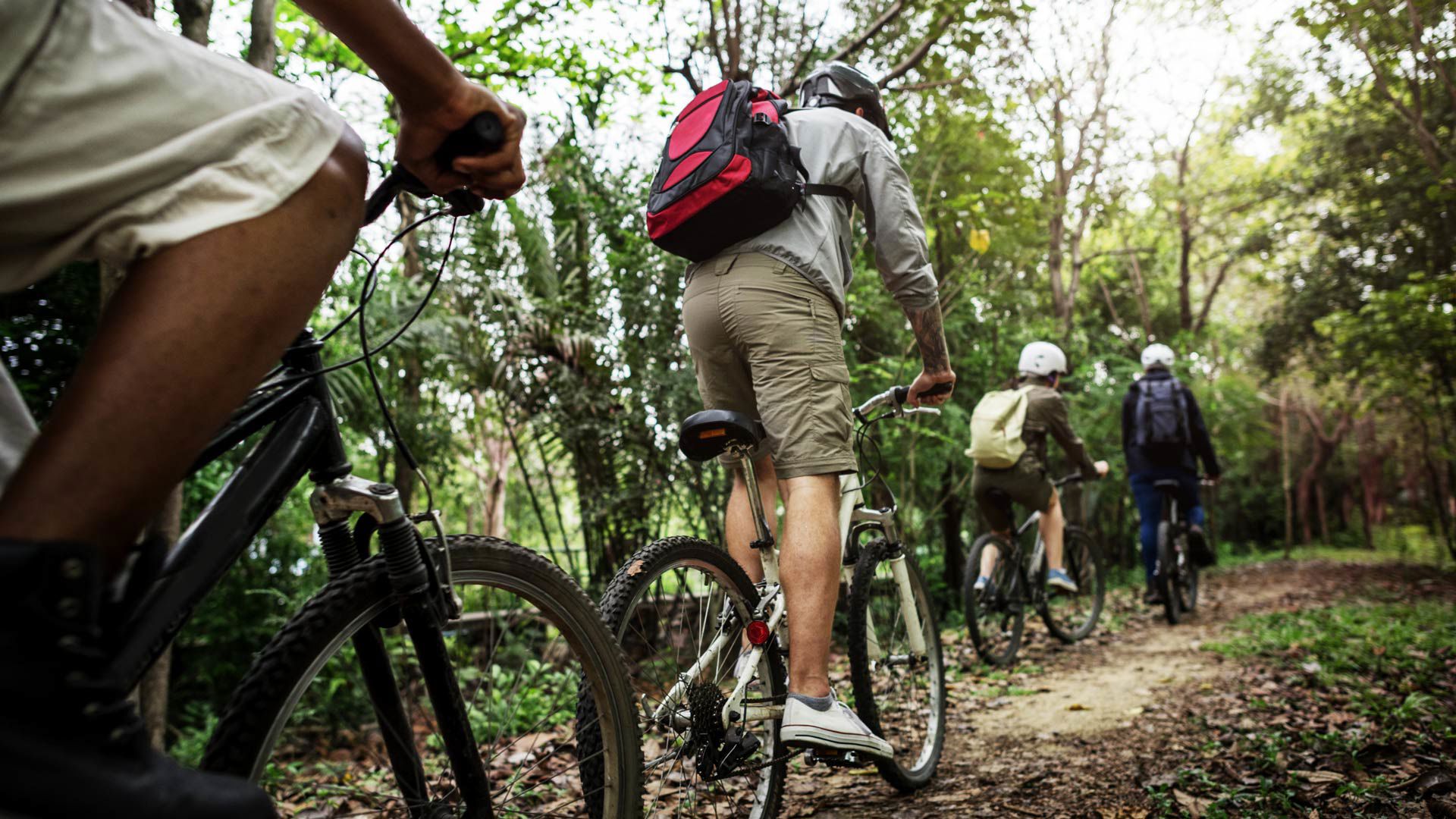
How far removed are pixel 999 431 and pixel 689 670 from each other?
4217mm

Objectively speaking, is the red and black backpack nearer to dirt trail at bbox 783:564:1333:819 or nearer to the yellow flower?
dirt trail at bbox 783:564:1333:819

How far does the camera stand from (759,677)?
251cm

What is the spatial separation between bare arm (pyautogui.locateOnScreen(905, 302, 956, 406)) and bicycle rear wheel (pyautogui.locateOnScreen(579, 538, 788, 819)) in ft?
3.34

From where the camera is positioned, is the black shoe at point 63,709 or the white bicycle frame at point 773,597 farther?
the white bicycle frame at point 773,597

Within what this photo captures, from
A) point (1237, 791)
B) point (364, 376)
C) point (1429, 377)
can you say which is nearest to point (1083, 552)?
point (1237, 791)

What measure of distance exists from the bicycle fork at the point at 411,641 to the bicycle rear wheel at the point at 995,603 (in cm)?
469

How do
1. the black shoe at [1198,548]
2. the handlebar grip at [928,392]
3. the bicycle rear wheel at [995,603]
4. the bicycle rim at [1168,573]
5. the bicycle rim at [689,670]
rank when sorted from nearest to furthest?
the bicycle rim at [689,670] → the handlebar grip at [928,392] → the bicycle rear wheel at [995,603] → the bicycle rim at [1168,573] → the black shoe at [1198,548]

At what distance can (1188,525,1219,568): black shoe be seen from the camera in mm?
8125

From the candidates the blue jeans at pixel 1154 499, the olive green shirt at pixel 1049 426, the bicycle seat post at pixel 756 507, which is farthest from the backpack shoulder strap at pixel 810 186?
the blue jeans at pixel 1154 499

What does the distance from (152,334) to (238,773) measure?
0.62 metres

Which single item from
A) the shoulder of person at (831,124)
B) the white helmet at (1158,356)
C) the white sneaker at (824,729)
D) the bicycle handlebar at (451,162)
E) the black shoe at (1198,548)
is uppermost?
the shoulder of person at (831,124)

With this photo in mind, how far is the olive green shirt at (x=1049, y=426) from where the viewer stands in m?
6.45

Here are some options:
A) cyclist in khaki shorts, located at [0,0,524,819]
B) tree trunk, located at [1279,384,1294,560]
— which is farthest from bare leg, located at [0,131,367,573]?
tree trunk, located at [1279,384,1294,560]

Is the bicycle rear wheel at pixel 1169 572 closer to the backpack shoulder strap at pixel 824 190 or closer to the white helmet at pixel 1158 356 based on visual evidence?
the white helmet at pixel 1158 356
